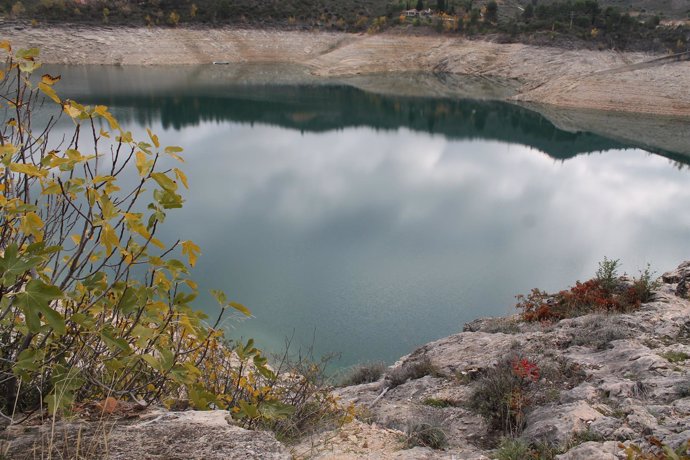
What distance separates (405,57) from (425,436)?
184 feet

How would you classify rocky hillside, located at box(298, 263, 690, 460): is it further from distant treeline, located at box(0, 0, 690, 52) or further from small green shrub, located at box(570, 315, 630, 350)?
distant treeline, located at box(0, 0, 690, 52)

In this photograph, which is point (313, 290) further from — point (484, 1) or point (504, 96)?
point (484, 1)

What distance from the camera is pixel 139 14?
2307 inches

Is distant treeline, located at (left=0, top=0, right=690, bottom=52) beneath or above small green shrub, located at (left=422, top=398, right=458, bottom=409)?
above

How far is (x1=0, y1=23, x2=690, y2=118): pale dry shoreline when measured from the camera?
42.1 meters

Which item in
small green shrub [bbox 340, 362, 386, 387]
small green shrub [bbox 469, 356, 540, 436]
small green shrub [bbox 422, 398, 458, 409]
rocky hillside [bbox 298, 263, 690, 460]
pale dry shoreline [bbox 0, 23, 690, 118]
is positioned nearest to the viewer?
rocky hillside [bbox 298, 263, 690, 460]

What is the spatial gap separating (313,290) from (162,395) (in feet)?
36.4

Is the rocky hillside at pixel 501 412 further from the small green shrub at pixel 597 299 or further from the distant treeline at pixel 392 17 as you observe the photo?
the distant treeline at pixel 392 17

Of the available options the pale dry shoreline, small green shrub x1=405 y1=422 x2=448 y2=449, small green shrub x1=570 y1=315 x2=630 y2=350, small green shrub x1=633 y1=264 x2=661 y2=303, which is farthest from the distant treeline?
small green shrub x1=405 y1=422 x2=448 y2=449

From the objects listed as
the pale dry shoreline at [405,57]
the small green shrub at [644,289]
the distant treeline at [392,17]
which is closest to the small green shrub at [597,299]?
the small green shrub at [644,289]

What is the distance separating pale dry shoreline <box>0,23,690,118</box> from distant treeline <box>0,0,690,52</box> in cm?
182

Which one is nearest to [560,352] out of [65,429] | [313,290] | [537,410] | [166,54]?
[537,410]

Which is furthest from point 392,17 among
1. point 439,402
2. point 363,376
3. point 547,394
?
point 547,394

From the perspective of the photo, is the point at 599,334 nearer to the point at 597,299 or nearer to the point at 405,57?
the point at 597,299
